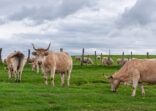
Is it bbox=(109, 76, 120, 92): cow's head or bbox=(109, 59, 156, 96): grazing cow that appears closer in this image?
bbox=(109, 59, 156, 96): grazing cow

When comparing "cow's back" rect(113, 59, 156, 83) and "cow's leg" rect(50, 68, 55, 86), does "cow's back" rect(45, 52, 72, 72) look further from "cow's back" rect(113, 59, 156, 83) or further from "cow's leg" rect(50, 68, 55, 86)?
"cow's back" rect(113, 59, 156, 83)

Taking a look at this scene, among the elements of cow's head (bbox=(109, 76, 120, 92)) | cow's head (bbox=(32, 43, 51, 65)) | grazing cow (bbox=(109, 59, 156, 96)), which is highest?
cow's head (bbox=(32, 43, 51, 65))

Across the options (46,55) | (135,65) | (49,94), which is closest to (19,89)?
(49,94)

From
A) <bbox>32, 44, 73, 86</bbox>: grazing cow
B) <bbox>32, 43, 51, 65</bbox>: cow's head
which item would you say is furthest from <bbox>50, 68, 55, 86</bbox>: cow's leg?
<bbox>32, 43, 51, 65</bbox>: cow's head

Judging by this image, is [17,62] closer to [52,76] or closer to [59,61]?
[59,61]

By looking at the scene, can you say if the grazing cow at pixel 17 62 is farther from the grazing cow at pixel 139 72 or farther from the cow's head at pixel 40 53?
Result: the grazing cow at pixel 139 72

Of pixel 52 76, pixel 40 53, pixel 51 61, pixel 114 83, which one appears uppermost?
pixel 40 53

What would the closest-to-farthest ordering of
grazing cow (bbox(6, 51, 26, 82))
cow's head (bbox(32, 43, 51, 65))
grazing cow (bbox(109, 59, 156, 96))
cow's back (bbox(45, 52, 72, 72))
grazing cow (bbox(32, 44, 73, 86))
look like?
grazing cow (bbox(109, 59, 156, 96)) < cow's head (bbox(32, 43, 51, 65)) < grazing cow (bbox(32, 44, 73, 86)) < cow's back (bbox(45, 52, 72, 72)) < grazing cow (bbox(6, 51, 26, 82))

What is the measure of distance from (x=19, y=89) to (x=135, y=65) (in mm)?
6807

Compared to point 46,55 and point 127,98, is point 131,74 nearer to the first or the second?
point 127,98

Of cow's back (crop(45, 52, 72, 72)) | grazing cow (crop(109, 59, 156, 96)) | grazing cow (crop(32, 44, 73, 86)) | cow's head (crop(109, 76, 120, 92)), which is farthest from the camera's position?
cow's back (crop(45, 52, 72, 72))

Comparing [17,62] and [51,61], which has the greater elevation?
[51,61]

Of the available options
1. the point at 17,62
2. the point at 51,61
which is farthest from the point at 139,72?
the point at 17,62

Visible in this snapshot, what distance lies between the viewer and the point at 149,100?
2364 centimetres
